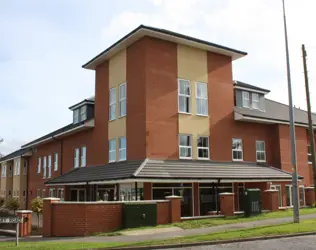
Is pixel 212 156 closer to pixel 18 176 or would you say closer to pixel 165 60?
pixel 165 60

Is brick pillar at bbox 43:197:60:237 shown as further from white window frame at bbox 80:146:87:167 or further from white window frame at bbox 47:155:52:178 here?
white window frame at bbox 47:155:52:178

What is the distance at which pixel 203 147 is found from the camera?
83.7 feet

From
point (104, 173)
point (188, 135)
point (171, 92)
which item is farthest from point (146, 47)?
point (104, 173)

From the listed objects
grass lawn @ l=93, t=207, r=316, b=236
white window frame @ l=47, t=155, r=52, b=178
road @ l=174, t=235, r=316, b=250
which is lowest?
road @ l=174, t=235, r=316, b=250

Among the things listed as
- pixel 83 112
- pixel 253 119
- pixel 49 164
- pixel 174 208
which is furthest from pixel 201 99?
pixel 49 164

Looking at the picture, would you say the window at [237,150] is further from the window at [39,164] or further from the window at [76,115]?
the window at [39,164]

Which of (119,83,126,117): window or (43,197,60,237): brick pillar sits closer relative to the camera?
(43,197,60,237): brick pillar

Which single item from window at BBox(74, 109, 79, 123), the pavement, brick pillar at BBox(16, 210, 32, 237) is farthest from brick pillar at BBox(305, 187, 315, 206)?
brick pillar at BBox(16, 210, 32, 237)

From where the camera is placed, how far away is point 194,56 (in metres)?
25.9

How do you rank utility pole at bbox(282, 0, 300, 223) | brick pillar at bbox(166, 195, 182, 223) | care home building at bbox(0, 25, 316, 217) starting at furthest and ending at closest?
1. care home building at bbox(0, 25, 316, 217)
2. brick pillar at bbox(166, 195, 182, 223)
3. utility pole at bbox(282, 0, 300, 223)

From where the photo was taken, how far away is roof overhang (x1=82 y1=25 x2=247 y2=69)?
23.6 meters

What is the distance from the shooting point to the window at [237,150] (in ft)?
89.6

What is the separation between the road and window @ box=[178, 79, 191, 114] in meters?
12.3

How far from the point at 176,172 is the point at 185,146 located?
3.16 metres
